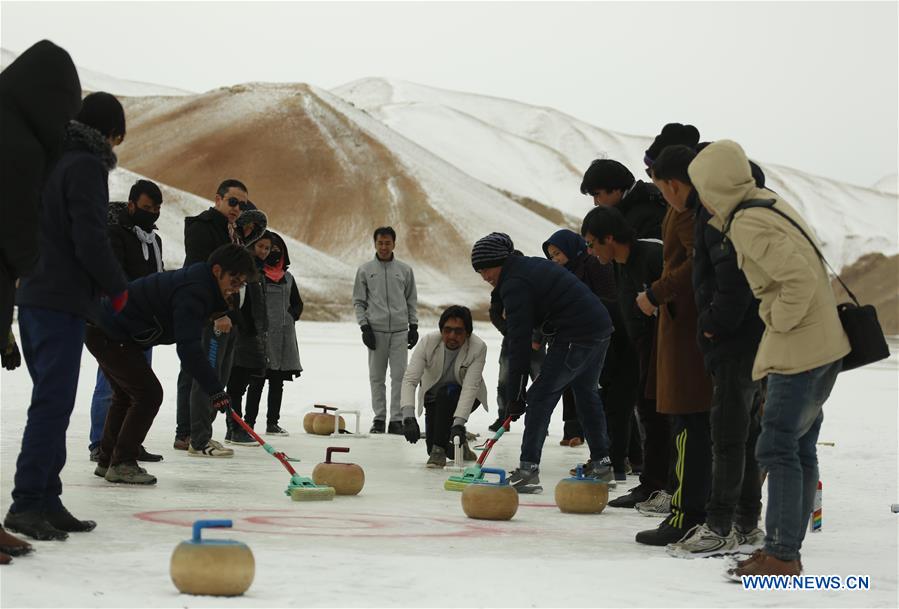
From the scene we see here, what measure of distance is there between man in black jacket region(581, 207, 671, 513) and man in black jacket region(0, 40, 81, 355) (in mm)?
2905

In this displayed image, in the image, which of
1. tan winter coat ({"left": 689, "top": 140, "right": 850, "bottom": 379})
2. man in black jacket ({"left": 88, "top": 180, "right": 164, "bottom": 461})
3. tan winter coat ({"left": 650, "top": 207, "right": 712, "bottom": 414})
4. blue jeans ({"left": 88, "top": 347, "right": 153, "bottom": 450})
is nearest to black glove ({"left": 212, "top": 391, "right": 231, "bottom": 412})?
man in black jacket ({"left": 88, "top": 180, "right": 164, "bottom": 461})

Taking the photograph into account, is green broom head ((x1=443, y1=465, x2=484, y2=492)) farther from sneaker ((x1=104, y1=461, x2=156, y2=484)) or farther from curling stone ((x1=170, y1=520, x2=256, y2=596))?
curling stone ((x1=170, y1=520, x2=256, y2=596))

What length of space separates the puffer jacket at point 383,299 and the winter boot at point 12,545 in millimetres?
7157

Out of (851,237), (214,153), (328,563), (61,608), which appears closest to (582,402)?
(328,563)

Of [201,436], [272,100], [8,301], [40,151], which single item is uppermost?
[272,100]

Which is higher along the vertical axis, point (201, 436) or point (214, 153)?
point (214, 153)

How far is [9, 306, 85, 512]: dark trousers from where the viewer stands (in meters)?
4.93

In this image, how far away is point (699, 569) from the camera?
4797 mm

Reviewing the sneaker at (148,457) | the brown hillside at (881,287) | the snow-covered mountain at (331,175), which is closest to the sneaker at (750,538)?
the sneaker at (148,457)

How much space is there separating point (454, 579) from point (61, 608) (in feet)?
4.42

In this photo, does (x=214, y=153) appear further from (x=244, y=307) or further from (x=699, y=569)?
(x=699, y=569)

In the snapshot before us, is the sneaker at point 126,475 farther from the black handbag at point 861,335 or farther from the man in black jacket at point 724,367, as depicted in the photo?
the black handbag at point 861,335

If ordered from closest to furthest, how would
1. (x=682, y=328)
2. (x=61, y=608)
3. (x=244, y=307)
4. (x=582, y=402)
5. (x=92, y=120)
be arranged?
(x=61, y=608) < (x=92, y=120) < (x=682, y=328) < (x=582, y=402) < (x=244, y=307)

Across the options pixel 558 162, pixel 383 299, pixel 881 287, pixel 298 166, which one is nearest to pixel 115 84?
pixel 558 162
